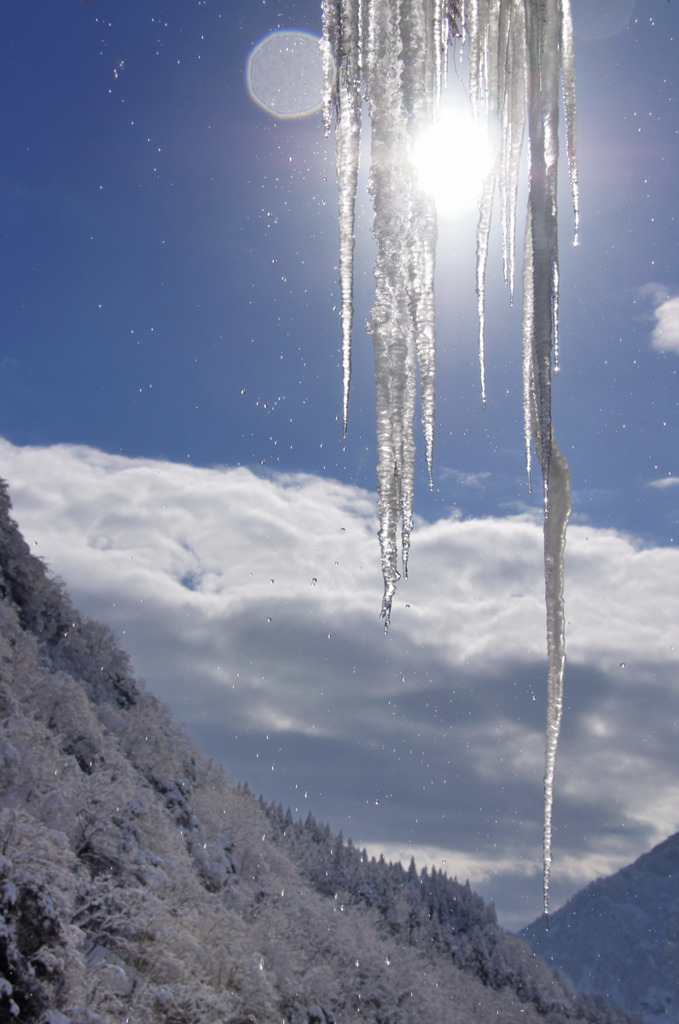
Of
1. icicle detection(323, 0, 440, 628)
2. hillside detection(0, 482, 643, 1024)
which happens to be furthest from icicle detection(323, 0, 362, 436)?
hillside detection(0, 482, 643, 1024)

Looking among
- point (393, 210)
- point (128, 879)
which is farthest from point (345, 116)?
point (128, 879)

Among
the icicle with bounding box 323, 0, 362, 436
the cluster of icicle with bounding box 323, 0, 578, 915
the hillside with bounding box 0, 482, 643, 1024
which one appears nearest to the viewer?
the cluster of icicle with bounding box 323, 0, 578, 915

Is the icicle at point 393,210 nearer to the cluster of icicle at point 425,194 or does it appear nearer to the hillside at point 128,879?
the cluster of icicle at point 425,194

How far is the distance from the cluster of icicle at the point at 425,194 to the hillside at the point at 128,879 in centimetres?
1536

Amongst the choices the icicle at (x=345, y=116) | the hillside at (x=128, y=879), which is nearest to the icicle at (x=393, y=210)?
the icicle at (x=345, y=116)

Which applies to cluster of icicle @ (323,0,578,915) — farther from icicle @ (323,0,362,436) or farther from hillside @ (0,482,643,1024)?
hillside @ (0,482,643,1024)

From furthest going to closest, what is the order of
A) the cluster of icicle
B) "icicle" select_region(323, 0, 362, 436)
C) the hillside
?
the hillside
"icicle" select_region(323, 0, 362, 436)
the cluster of icicle

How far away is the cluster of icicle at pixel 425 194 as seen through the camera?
3521 mm

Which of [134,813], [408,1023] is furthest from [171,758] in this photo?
→ [408,1023]

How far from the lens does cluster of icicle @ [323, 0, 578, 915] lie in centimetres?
352

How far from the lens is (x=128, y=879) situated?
68.7 ft

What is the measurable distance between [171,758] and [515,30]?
126ft

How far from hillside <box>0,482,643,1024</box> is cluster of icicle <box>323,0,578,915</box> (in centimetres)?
1536

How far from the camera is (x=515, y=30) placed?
423 centimetres
